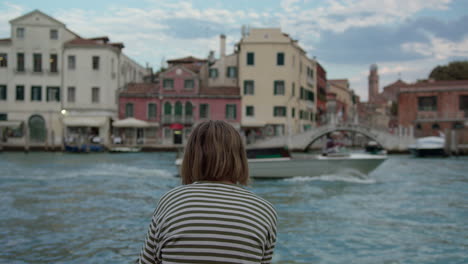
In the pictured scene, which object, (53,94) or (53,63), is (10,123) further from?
(53,63)

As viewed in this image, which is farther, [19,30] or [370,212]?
[19,30]

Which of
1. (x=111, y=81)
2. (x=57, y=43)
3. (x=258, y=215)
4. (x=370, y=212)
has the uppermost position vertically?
(x=57, y=43)

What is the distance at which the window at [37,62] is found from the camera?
127ft

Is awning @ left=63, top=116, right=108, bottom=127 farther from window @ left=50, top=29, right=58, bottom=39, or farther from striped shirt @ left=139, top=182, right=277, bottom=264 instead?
striped shirt @ left=139, top=182, right=277, bottom=264

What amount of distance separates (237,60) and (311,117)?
418 inches

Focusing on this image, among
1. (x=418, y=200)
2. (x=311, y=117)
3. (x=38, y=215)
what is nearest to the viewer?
(x=38, y=215)

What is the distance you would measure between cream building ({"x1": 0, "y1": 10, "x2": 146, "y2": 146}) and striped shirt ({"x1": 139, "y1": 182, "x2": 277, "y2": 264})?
37.5m

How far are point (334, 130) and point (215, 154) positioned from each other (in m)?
36.5

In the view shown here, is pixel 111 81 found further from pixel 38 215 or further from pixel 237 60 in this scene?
pixel 38 215

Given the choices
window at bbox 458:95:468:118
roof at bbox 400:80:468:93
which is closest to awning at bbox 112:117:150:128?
roof at bbox 400:80:468:93

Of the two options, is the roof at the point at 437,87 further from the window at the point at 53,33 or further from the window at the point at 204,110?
the window at the point at 53,33

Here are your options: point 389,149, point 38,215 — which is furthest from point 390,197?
point 389,149

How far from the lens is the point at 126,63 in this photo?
43531mm

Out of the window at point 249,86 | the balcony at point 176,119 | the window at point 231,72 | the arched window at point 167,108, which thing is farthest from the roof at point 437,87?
the arched window at point 167,108
